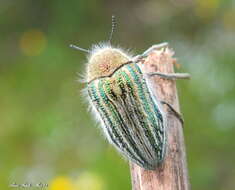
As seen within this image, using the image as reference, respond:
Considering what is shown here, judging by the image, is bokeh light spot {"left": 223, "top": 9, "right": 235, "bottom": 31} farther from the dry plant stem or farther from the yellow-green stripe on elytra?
the yellow-green stripe on elytra

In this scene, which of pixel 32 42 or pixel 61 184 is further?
pixel 32 42

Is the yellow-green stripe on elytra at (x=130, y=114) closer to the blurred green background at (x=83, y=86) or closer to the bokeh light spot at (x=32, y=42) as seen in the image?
the blurred green background at (x=83, y=86)

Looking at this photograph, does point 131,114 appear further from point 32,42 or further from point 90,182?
point 32,42

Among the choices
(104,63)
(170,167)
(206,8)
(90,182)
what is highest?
(206,8)

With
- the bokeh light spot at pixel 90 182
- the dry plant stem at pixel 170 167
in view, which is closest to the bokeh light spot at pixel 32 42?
the bokeh light spot at pixel 90 182

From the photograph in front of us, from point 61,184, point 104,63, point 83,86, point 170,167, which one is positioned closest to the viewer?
point 170,167

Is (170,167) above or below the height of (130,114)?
below

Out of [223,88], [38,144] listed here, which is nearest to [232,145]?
[223,88]

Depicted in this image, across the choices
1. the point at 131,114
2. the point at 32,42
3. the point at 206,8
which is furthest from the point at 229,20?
the point at 131,114

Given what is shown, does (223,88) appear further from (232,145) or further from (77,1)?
(77,1)
